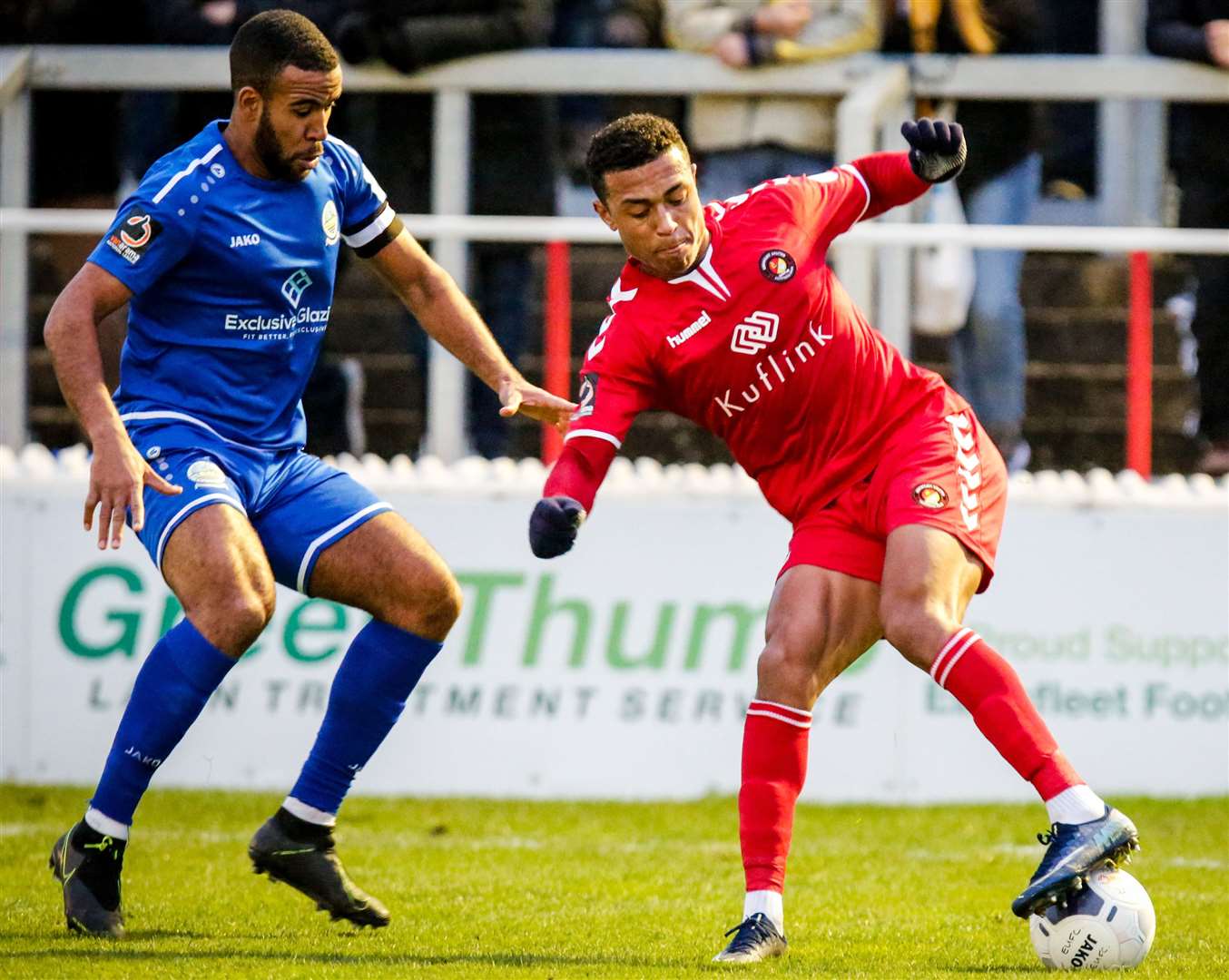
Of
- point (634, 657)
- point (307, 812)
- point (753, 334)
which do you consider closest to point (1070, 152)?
point (634, 657)

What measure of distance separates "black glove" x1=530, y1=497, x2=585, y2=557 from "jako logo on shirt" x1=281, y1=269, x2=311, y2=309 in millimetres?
1044

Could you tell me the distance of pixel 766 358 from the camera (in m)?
5.71

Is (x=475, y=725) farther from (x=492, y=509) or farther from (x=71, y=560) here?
(x=71, y=560)

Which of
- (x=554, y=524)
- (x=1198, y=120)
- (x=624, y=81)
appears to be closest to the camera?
(x=554, y=524)

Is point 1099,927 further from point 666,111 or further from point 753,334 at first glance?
point 666,111

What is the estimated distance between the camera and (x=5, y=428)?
8469mm

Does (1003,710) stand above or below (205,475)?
below

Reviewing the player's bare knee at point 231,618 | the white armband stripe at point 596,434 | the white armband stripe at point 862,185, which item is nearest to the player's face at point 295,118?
the white armband stripe at point 596,434

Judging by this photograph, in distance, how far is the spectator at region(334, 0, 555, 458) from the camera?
9492mm

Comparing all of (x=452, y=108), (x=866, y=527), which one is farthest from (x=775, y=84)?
(x=866, y=527)

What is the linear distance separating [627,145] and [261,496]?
1.38 metres

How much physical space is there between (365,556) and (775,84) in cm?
443

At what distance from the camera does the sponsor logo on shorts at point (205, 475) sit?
18.6ft

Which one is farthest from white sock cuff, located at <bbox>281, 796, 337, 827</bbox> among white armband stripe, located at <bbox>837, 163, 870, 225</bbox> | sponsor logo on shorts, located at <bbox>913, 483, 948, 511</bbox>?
white armband stripe, located at <bbox>837, 163, 870, 225</bbox>
